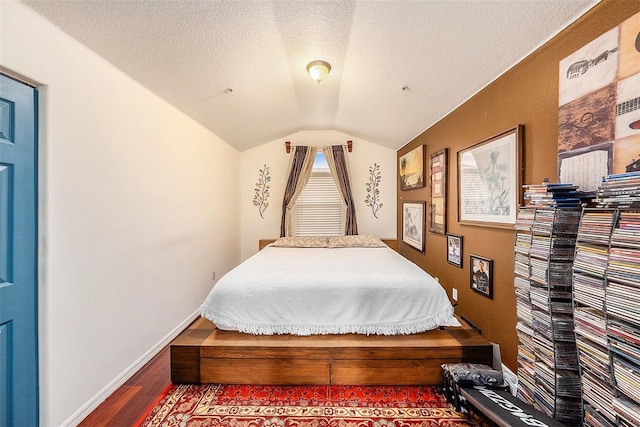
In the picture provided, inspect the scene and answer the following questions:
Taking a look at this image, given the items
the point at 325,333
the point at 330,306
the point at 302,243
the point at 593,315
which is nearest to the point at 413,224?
the point at 302,243

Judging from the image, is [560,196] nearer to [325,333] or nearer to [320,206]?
[325,333]

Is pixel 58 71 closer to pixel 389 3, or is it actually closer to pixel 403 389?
pixel 389 3

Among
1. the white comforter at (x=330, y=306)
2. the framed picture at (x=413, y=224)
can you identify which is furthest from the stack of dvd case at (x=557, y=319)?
the framed picture at (x=413, y=224)

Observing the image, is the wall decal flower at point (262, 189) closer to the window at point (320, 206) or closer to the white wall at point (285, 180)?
the white wall at point (285, 180)

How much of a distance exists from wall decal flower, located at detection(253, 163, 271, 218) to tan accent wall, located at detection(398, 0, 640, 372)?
2.84 meters

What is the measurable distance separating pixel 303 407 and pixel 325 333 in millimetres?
478

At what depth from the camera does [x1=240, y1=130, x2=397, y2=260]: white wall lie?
4586 mm

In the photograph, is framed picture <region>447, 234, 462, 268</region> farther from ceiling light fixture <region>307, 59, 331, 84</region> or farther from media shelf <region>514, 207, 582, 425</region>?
ceiling light fixture <region>307, 59, 331, 84</region>

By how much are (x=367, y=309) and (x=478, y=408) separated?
0.85 m

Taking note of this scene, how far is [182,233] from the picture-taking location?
2809 mm

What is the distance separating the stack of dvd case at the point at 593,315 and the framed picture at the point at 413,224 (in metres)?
2.25

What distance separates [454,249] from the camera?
266 centimetres

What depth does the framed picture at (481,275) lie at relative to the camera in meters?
2.08

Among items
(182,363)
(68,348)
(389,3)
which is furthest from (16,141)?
(389,3)
